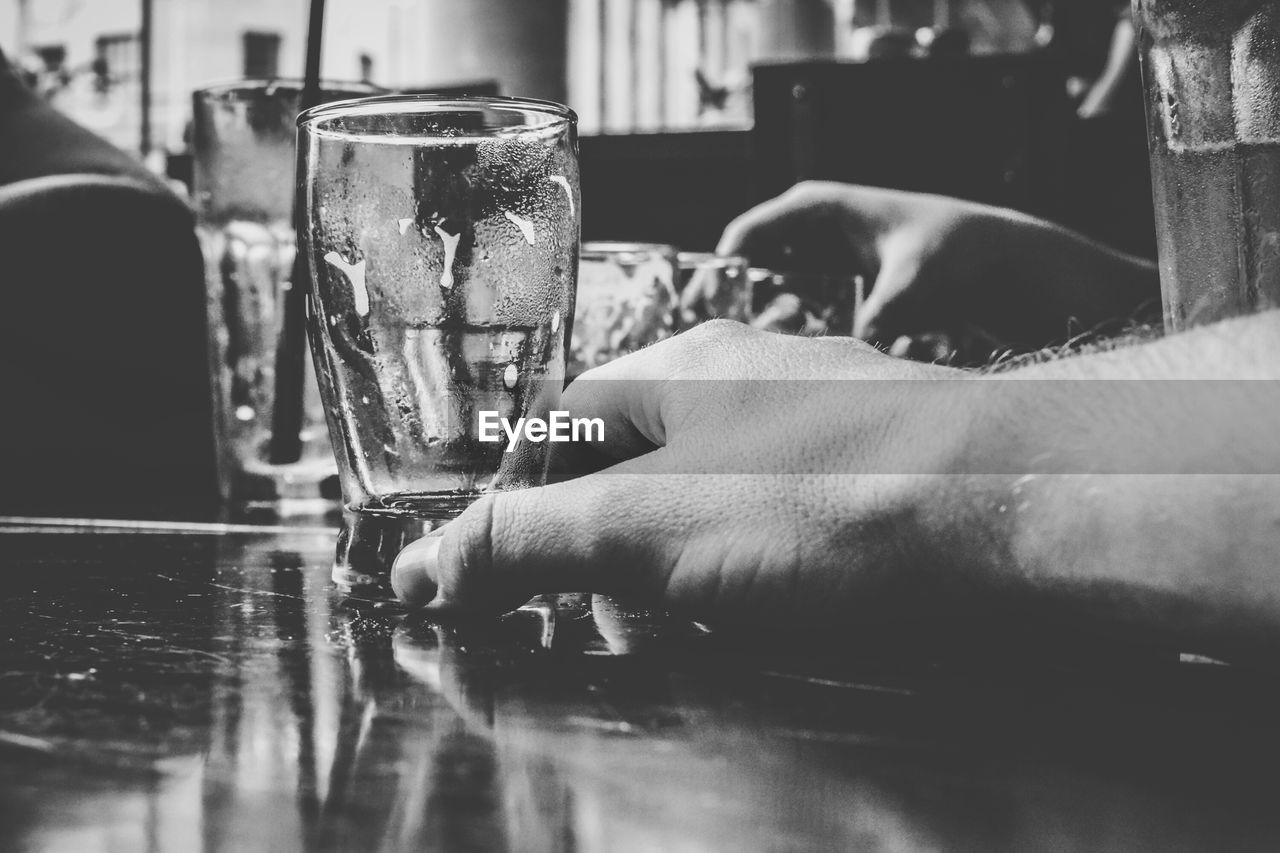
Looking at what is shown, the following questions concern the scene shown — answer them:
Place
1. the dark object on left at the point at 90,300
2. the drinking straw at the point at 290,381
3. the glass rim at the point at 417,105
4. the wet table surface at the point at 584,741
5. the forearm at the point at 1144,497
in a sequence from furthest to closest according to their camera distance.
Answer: the dark object on left at the point at 90,300 → the drinking straw at the point at 290,381 → the glass rim at the point at 417,105 → the forearm at the point at 1144,497 → the wet table surface at the point at 584,741

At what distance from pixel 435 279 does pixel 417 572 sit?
121 mm

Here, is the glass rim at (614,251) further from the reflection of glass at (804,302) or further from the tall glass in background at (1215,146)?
the tall glass in background at (1215,146)

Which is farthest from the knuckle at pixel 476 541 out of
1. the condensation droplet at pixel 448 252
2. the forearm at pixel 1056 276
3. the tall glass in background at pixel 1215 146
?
the forearm at pixel 1056 276

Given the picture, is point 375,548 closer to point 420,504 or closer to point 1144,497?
point 420,504

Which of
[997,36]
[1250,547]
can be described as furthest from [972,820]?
[997,36]

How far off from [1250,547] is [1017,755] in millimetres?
122

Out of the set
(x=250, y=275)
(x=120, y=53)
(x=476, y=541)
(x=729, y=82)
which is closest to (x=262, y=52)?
(x=120, y=53)

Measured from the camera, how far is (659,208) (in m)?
3.22

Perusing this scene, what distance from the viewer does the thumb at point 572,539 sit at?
A: 0.43 m

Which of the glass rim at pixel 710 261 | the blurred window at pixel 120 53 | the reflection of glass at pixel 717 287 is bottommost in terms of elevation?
the reflection of glass at pixel 717 287

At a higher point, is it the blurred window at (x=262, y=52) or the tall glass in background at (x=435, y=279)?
the blurred window at (x=262, y=52)

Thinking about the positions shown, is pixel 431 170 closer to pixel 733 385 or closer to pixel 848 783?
pixel 733 385

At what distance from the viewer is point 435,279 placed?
1.71 feet

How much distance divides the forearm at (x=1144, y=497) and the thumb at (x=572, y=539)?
0.33 feet
